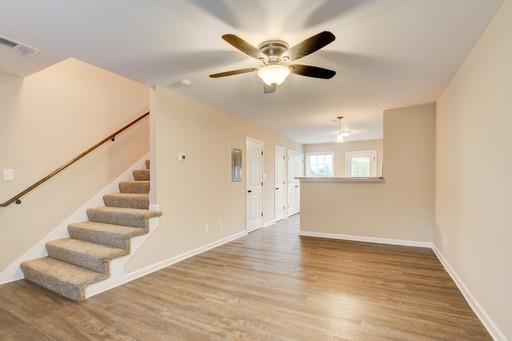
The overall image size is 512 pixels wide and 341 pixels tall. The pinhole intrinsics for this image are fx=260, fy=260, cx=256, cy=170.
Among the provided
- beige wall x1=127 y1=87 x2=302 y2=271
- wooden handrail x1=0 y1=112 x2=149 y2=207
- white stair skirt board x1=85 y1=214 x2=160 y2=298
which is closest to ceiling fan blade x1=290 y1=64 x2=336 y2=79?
beige wall x1=127 y1=87 x2=302 y2=271

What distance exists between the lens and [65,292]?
105 inches

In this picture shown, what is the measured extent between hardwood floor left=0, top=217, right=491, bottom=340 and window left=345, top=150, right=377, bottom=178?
17.7ft

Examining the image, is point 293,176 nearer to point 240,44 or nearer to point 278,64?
point 278,64

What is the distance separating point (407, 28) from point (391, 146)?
9.68 ft

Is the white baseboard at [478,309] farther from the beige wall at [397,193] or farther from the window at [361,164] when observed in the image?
the window at [361,164]

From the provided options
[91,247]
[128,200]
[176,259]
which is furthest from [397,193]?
[91,247]

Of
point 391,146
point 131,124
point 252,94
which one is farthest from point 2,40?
point 391,146

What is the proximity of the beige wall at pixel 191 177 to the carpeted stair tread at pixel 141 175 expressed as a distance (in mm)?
987

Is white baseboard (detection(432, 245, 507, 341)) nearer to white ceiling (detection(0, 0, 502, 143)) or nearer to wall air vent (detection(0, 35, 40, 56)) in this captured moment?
white ceiling (detection(0, 0, 502, 143))

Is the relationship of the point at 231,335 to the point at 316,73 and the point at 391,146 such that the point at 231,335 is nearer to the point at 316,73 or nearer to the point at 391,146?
the point at 316,73

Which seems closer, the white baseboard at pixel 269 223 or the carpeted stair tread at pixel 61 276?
the carpeted stair tread at pixel 61 276

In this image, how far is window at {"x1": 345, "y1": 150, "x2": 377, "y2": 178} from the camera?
344 inches

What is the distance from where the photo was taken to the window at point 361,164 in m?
8.73

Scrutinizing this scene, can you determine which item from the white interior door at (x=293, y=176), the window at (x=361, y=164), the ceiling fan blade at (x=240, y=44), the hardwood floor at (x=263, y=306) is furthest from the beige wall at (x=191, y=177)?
the window at (x=361, y=164)
